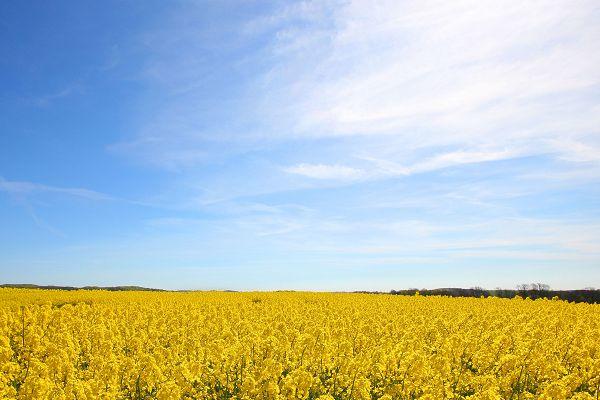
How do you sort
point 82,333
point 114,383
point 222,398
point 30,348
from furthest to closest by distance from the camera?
point 82,333
point 30,348
point 222,398
point 114,383

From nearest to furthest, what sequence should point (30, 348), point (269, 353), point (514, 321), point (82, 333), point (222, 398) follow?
point (222, 398) < point (269, 353) < point (30, 348) < point (82, 333) < point (514, 321)

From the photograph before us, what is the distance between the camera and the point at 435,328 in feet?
54.1

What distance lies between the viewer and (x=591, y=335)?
16094mm

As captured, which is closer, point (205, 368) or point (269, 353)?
point (205, 368)

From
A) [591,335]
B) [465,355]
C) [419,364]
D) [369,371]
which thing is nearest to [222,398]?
[369,371]

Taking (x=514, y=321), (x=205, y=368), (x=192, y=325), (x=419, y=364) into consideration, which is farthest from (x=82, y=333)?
(x=514, y=321)

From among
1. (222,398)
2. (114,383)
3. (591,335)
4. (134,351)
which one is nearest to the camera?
(114,383)

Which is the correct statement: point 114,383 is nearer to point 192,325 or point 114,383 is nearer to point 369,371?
point 369,371

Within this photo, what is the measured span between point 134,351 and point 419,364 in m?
7.33

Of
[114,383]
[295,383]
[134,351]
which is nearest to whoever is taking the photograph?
[295,383]

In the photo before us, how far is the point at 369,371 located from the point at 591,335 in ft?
34.9

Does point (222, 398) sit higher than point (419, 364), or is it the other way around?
point (419, 364)

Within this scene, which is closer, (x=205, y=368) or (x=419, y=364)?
(x=419, y=364)

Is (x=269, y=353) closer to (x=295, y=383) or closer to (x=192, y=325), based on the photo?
(x=295, y=383)
